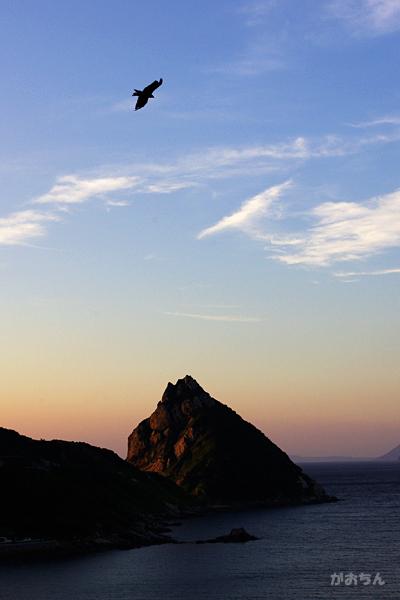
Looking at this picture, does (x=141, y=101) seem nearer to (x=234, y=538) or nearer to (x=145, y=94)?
(x=145, y=94)

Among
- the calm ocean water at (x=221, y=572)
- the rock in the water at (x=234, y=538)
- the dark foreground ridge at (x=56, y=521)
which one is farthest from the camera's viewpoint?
the rock in the water at (x=234, y=538)

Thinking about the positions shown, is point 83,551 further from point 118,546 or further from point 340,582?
point 340,582

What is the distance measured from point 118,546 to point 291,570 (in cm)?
4709

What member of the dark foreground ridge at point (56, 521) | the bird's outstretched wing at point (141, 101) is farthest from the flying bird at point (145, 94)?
the dark foreground ridge at point (56, 521)

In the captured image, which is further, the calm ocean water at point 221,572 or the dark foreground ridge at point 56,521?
the dark foreground ridge at point 56,521

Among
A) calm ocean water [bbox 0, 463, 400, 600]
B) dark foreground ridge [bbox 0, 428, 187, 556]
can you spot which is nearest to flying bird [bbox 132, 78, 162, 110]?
calm ocean water [bbox 0, 463, 400, 600]

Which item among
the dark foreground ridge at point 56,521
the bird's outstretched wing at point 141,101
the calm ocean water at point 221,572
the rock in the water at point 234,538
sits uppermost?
the bird's outstretched wing at point 141,101

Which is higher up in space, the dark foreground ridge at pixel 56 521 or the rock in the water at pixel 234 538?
the dark foreground ridge at pixel 56 521

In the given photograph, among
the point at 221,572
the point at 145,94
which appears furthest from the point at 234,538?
the point at 145,94

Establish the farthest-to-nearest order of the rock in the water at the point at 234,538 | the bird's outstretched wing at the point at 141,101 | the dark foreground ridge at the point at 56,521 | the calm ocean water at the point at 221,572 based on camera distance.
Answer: the rock in the water at the point at 234,538
the dark foreground ridge at the point at 56,521
the calm ocean water at the point at 221,572
the bird's outstretched wing at the point at 141,101

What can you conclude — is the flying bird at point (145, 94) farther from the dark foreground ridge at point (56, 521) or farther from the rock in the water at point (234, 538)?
the rock in the water at point (234, 538)

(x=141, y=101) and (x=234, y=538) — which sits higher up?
(x=141, y=101)

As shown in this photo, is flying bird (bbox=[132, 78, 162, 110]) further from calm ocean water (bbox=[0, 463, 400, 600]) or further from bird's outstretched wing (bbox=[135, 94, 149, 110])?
calm ocean water (bbox=[0, 463, 400, 600])

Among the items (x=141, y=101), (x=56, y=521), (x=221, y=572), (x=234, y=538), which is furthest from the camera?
(x=234, y=538)
